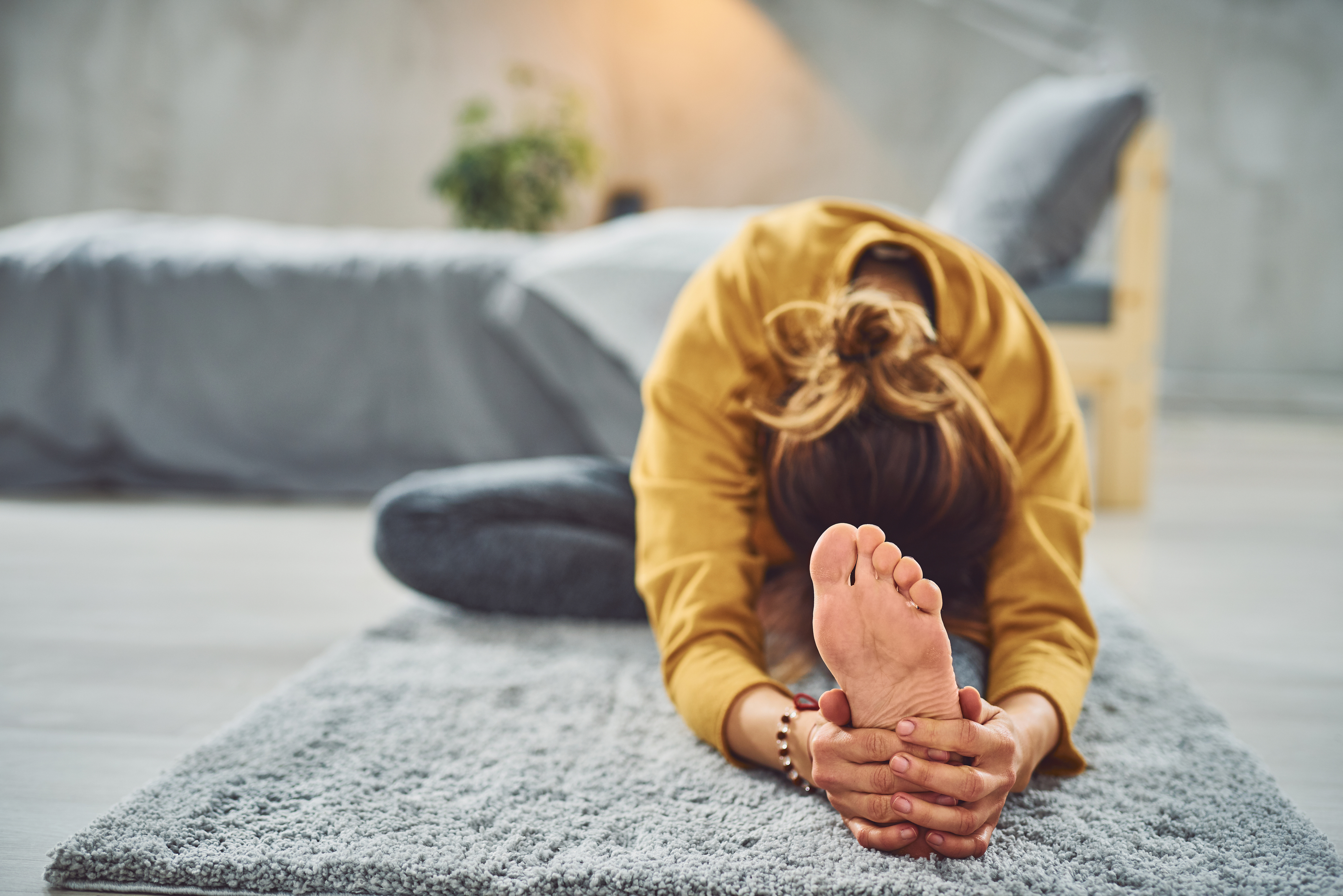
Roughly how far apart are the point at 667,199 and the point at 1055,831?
10.7 feet

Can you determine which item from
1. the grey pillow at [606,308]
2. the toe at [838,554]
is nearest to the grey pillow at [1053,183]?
the grey pillow at [606,308]

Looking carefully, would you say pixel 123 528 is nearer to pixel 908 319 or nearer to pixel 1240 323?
pixel 908 319

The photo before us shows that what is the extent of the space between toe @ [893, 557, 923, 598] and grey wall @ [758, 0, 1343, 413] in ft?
9.98

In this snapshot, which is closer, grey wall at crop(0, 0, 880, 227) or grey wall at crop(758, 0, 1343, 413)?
grey wall at crop(758, 0, 1343, 413)

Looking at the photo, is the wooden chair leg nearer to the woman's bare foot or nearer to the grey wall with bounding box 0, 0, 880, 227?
the woman's bare foot

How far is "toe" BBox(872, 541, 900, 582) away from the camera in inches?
21.8

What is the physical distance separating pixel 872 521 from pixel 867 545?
0.49 ft

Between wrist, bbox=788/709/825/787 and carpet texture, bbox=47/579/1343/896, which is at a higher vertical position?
wrist, bbox=788/709/825/787

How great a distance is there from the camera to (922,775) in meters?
0.57

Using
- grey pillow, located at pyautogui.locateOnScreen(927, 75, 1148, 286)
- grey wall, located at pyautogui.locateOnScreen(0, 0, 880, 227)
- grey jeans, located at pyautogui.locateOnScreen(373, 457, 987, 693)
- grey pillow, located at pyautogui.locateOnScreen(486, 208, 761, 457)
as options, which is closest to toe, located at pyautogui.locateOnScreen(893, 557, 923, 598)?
grey jeans, located at pyautogui.locateOnScreen(373, 457, 987, 693)

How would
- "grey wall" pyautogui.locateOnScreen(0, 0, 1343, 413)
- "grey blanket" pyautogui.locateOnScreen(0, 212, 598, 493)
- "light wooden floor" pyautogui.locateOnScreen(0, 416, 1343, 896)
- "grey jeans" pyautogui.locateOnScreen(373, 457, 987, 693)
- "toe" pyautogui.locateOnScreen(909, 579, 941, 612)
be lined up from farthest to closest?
"grey wall" pyautogui.locateOnScreen(0, 0, 1343, 413), "grey blanket" pyautogui.locateOnScreen(0, 212, 598, 493), "grey jeans" pyautogui.locateOnScreen(373, 457, 987, 693), "light wooden floor" pyautogui.locateOnScreen(0, 416, 1343, 896), "toe" pyautogui.locateOnScreen(909, 579, 941, 612)

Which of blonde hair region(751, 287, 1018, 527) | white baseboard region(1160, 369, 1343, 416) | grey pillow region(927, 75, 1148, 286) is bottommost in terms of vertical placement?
white baseboard region(1160, 369, 1343, 416)

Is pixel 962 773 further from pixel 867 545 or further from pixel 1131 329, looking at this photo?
pixel 1131 329

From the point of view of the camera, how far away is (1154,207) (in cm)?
179
